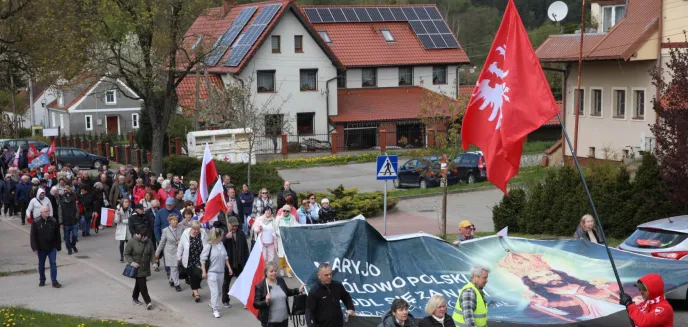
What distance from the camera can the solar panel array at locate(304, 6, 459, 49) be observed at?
5797cm

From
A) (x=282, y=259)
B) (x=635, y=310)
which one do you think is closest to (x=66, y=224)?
(x=282, y=259)

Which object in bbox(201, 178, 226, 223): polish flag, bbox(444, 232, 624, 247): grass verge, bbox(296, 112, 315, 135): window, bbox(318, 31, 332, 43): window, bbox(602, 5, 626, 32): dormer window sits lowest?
bbox(444, 232, 624, 247): grass verge

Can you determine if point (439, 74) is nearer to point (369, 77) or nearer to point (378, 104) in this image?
point (369, 77)

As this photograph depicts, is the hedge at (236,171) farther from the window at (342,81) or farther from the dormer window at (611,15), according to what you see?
the window at (342,81)

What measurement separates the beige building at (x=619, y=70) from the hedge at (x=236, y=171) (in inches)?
434

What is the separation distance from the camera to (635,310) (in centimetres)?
955

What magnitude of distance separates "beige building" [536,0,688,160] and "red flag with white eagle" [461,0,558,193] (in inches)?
762

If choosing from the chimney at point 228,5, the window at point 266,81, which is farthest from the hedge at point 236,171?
the chimney at point 228,5

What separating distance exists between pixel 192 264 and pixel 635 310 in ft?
28.2

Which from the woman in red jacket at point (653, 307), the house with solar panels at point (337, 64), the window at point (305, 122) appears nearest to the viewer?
the woman in red jacket at point (653, 307)

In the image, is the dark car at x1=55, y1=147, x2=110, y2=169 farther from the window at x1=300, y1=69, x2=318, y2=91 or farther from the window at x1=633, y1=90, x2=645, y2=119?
the window at x1=633, y1=90, x2=645, y2=119

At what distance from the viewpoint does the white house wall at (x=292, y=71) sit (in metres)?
51.2

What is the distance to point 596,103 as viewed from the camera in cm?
3491

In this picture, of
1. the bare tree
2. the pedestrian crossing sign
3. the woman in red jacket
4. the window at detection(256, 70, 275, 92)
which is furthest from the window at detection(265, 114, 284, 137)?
the woman in red jacket
